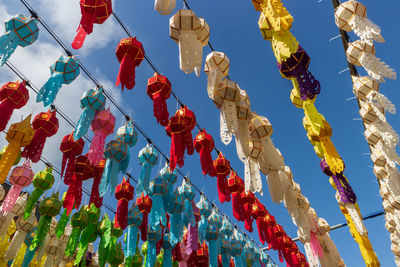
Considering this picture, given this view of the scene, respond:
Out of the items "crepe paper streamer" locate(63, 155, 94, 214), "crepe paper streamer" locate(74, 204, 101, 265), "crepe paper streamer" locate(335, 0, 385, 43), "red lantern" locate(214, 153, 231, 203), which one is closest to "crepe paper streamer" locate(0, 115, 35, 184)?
"crepe paper streamer" locate(63, 155, 94, 214)

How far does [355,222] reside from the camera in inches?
204

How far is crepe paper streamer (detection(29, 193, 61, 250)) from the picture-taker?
17.8 feet

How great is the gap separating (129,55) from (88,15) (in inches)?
33.1

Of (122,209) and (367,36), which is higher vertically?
(367,36)

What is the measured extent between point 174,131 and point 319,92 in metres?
2.07

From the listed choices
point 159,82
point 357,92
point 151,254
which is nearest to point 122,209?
point 151,254

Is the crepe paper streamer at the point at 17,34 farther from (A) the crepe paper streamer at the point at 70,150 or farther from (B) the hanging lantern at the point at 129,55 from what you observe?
(A) the crepe paper streamer at the point at 70,150

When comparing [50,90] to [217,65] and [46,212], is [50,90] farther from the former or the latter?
[46,212]

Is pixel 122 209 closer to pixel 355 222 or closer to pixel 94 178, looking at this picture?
pixel 94 178

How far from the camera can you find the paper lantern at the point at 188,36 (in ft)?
10.7

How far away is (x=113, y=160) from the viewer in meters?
4.61

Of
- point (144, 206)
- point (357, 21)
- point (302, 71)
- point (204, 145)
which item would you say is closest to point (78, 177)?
point (144, 206)

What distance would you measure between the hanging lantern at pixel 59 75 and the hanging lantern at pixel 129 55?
682 mm

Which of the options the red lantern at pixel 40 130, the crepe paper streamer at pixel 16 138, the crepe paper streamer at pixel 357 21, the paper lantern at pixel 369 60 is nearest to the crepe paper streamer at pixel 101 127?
the red lantern at pixel 40 130
